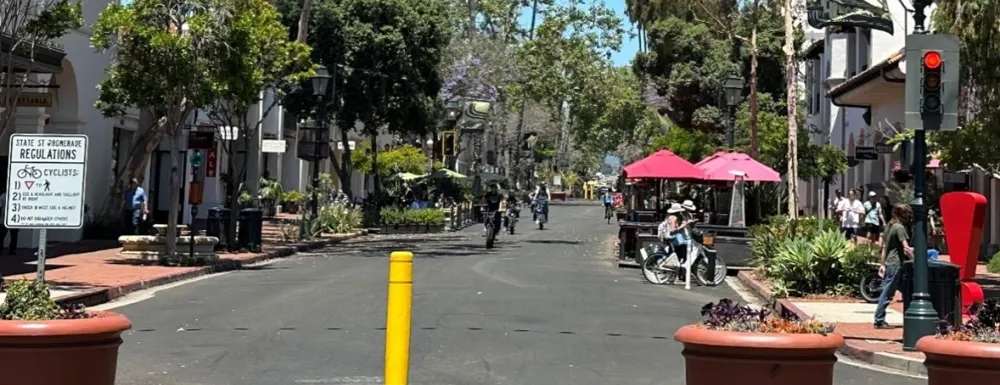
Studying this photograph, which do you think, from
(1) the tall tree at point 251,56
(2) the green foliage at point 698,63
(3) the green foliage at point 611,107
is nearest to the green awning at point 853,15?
(1) the tall tree at point 251,56

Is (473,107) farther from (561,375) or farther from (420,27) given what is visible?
(561,375)

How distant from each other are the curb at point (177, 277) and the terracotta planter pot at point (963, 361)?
5841 millimetres

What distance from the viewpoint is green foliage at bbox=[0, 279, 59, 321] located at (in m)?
7.23

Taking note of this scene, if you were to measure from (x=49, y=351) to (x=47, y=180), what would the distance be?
20.7 ft

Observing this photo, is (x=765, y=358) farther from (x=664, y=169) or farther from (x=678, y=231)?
(x=664, y=169)

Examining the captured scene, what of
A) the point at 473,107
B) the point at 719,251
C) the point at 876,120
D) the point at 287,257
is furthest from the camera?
the point at 473,107

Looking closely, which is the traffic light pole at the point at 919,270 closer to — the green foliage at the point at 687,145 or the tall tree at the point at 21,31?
the tall tree at the point at 21,31

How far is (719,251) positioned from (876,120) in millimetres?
13336

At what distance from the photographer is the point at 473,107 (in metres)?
56.6

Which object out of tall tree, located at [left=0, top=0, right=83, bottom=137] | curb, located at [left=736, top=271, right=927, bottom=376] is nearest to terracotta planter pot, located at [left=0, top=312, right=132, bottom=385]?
curb, located at [left=736, top=271, right=927, bottom=376]

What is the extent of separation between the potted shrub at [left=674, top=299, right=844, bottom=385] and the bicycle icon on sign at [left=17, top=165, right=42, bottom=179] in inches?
332

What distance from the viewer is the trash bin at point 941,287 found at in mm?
13102

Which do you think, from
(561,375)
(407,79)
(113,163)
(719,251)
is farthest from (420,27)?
(561,375)

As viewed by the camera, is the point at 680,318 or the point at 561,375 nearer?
the point at 561,375
